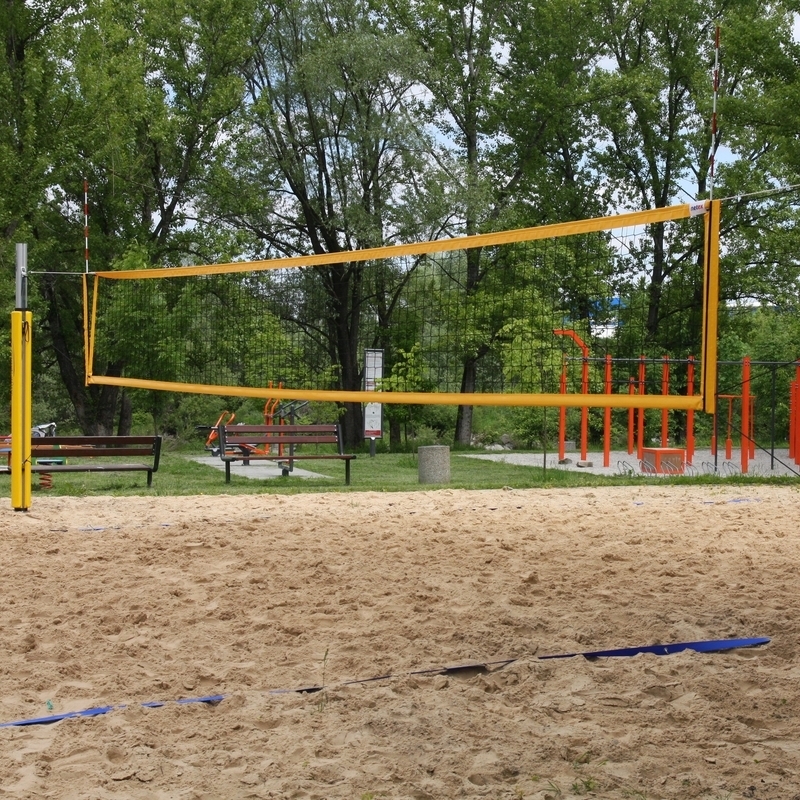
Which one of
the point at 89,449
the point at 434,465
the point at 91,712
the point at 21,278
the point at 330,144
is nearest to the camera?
the point at 91,712

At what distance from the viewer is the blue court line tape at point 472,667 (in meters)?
3.06

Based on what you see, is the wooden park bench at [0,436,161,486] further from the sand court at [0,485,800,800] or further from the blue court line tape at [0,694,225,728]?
the blue court line tape at [0,694,225,728]

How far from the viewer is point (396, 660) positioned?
3.61 metres

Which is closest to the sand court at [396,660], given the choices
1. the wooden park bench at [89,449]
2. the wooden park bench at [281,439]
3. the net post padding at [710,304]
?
the net post padding at [710,304]

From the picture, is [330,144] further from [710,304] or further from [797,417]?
[710,304]

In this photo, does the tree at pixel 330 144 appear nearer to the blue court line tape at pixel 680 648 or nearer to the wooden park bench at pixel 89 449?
the wooden park bench at pixel 89 449

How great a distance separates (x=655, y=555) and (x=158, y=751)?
3557mm

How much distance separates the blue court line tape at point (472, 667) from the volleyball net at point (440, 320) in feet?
6.87

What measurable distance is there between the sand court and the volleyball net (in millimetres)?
1249

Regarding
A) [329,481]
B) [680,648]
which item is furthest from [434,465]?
[680,648]

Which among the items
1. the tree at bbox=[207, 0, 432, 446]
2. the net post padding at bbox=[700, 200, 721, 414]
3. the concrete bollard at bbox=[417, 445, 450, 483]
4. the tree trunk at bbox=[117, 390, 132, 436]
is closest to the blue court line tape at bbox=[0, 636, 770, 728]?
the net post padding at bbox=[700, 200, 721, 414]

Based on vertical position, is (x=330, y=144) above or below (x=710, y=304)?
above

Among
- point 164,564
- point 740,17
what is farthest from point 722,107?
point 164,564

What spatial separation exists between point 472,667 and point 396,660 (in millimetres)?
279
